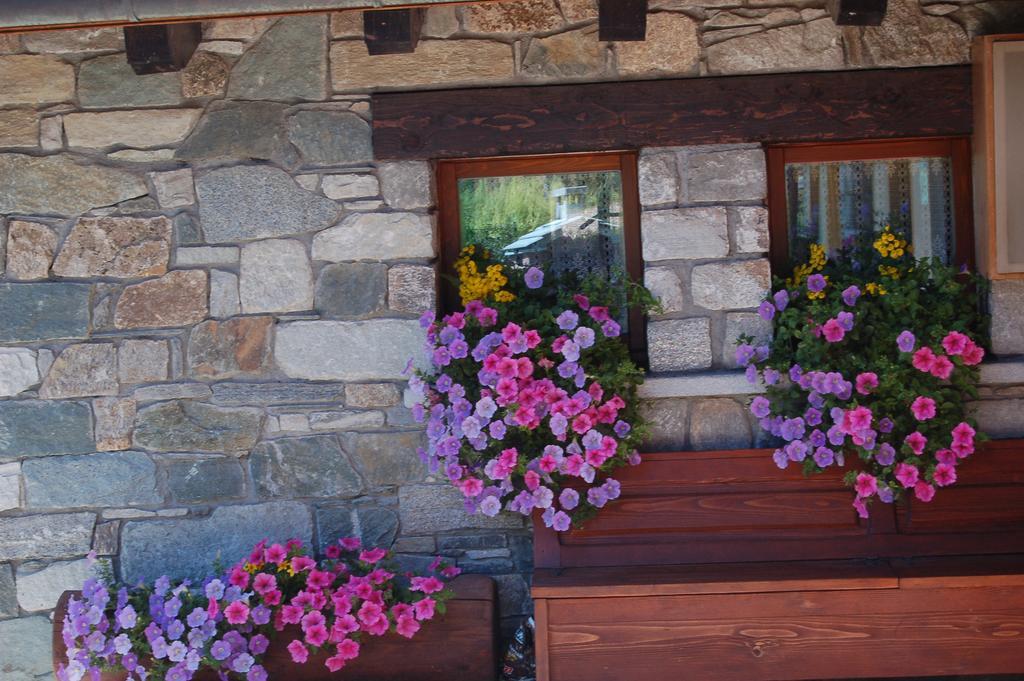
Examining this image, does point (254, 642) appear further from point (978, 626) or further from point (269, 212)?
point (978, 626)

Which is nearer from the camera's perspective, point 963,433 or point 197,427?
point 963,433

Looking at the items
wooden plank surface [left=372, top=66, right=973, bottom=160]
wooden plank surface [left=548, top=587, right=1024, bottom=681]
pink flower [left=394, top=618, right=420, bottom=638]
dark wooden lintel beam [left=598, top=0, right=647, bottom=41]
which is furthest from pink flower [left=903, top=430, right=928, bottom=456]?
pink flower [left=394, top=618, right=420, bottom=638]

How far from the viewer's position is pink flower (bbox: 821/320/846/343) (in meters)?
3.49

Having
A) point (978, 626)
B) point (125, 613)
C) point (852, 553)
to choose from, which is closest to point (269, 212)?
point (125, 613)

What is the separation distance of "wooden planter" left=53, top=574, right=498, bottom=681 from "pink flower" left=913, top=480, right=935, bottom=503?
149 centimetres

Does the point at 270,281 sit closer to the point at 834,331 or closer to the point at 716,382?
the point at 716,382

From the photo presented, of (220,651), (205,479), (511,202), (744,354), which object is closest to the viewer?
(220,651)

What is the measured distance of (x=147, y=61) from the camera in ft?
11.7

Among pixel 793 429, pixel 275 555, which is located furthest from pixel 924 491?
pixel 275 555

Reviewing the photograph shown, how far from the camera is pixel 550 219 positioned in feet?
12.9

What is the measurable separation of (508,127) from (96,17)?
1.39 m

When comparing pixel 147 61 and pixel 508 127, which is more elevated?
pixel 147 61

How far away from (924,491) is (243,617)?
2.28 meters

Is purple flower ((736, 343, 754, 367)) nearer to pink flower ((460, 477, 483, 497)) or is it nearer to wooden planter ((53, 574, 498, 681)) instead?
pink flower ((460, 477, 483, 497))
